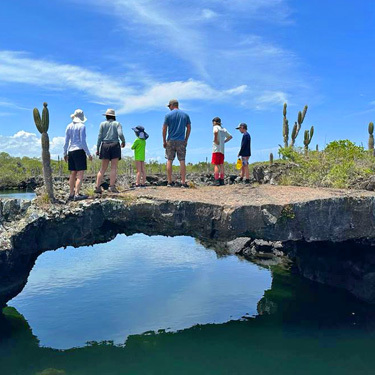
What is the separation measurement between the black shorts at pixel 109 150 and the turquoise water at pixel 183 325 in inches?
212

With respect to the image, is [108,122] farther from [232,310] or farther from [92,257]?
[92,257]

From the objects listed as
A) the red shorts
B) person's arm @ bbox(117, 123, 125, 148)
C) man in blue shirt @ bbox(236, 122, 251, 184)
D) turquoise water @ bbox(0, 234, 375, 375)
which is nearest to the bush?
man in blue shirt @ bbox(236, 122, 251, 184)

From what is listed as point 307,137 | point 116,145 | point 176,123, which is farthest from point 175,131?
point 307,137

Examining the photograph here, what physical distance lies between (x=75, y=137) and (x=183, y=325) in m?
6.80

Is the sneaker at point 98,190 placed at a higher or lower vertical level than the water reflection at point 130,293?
higher

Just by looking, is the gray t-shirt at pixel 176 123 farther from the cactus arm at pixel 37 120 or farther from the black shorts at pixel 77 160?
the cactus arm at pixel 37 120

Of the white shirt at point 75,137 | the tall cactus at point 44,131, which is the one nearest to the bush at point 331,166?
the white shirt at point 75,137

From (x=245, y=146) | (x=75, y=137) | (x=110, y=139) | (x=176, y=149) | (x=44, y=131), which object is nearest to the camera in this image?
(x=75, y=137)

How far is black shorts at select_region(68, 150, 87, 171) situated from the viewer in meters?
11.1

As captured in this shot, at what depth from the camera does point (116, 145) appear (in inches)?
451

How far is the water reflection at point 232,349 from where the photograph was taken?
10.8 m

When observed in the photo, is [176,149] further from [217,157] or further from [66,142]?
[66,142]

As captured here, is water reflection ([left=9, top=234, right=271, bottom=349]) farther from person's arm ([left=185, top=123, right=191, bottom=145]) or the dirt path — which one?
person's arm ([left=185, top=123, right=191, bottom=145])

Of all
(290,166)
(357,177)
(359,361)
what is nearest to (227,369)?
(359,361)
